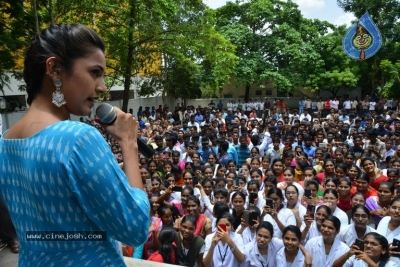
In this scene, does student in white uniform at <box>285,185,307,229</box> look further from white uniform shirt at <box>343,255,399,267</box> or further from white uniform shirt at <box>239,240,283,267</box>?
white uniform shirt at <box>343,255,399,267</box>

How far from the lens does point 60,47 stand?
94cm

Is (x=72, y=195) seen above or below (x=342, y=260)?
above

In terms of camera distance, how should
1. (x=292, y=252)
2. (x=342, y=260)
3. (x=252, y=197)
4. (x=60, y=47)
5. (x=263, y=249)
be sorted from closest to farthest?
(x=60, y=47) < (x=342, y=260) < (x=292, y=252) < (x=263, y=249) < (x=252, y=197)

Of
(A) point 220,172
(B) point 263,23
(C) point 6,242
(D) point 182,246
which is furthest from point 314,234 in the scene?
(B) point 263,23

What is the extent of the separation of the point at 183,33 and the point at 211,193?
6952 millimetres

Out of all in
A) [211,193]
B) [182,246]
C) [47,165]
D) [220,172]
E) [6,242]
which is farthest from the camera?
[220,172]

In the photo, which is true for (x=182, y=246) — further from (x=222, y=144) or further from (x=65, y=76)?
(x=222, y=144)

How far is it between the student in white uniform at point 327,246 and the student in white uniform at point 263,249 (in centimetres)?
33

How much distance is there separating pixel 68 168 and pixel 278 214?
375 centimetres

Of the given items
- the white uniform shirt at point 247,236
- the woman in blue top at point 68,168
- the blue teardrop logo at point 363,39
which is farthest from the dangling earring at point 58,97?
the blue teardrop logo at point 363,39

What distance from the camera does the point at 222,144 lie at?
7.37 meters

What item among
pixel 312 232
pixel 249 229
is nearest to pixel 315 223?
pixel 312 232

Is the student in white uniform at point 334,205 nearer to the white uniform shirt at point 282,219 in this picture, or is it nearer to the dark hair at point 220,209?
the white uniform shirt at point 282,219

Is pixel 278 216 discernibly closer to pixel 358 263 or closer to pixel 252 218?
pixel 252 218
